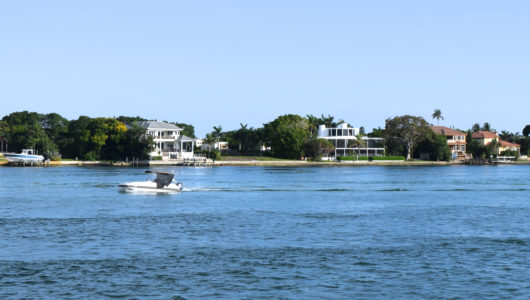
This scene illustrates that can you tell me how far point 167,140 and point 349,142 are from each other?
53.4 meters

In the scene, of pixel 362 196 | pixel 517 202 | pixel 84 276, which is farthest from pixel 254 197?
pixel 84 276

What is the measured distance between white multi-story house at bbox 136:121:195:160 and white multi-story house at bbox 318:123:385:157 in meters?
41.8

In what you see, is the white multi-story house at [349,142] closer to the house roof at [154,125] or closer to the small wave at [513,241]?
the house roof at [154,125]

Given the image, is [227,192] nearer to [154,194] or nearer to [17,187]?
[154,194]

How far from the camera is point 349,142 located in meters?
180

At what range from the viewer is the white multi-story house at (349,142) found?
584 feet

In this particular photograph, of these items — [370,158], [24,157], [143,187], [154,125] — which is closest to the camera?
[143,187]

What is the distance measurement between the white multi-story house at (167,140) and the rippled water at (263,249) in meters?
104

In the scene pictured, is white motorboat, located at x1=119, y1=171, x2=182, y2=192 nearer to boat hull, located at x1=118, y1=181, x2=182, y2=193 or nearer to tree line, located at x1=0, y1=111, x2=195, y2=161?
boat hull, located at x1=118, y1=181, x2=182, y2=193

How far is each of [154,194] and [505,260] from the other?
4147cm

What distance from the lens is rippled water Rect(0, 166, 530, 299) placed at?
73.7ft

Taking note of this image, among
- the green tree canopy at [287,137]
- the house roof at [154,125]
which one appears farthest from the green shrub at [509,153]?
the house roof at [154,125]

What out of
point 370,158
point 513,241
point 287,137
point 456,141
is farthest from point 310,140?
point 513,241

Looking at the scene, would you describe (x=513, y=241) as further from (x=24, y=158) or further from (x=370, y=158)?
(x=370, y=158)
